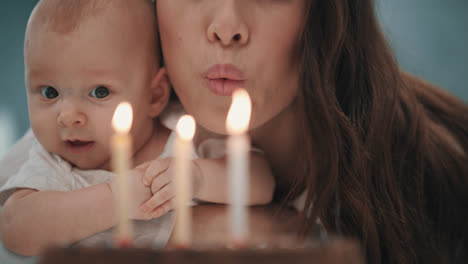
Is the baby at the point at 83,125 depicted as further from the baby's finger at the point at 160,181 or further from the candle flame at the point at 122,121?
the candle flame at the point at 122,121

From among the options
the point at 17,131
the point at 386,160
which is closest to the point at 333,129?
the point at 386,160

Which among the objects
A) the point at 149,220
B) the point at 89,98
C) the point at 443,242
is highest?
the point at 89,98

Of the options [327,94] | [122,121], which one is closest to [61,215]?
[122,121]

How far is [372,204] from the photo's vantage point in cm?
102

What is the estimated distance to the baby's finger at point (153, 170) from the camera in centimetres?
89

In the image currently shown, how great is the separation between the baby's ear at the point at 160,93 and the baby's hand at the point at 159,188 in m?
0.21

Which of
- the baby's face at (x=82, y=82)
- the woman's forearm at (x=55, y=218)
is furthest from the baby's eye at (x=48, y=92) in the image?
the woman's forearm at (x=55, y=218)

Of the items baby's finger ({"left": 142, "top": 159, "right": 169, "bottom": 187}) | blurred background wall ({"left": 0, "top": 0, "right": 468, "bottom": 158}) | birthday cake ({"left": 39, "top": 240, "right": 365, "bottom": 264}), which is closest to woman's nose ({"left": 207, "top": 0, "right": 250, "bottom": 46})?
baby's finger ({"left": 142, "top": 159, "right": 169, "bottom": 187})

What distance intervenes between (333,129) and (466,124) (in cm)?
65

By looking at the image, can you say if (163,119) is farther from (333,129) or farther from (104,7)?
(333,129)

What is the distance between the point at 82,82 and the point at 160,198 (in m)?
0.29

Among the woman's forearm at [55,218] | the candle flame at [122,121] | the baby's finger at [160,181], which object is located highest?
the candle flame at [122,121]

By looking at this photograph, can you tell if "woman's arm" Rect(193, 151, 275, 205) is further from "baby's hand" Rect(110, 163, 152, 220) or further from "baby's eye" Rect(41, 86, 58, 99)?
"baby's eye" Rect(41, 86, 58, 99)

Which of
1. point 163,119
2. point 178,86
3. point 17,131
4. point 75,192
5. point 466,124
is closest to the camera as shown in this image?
point 75,192
